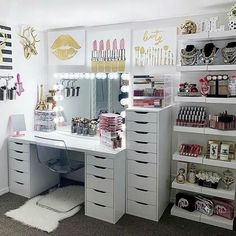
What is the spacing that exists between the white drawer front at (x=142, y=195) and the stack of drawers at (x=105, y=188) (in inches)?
3.3

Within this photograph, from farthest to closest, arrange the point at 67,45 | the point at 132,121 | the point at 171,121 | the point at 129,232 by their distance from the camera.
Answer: the point at 67,45 → the point at 171,121 → the point at 132,121 → the point at 129,232

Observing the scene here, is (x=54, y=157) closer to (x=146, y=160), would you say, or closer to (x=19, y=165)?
(x=19, y=165)

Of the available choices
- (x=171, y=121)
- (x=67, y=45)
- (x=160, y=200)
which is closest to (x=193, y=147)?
(x=171, y=121)

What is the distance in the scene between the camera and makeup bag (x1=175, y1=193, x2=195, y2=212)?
112 inches

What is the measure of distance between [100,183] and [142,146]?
0.55 meters

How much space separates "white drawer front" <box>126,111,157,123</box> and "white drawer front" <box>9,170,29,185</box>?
1.42 metres

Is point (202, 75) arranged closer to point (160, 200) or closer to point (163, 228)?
point (160, 200)

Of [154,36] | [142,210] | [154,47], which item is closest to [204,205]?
[142,210]

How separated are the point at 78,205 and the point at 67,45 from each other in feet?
6.54

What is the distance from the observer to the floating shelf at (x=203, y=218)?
2.66m

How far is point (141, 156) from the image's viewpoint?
276 centimetres

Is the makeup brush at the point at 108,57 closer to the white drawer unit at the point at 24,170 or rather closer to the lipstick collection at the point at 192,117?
the lipstick collection at the point at 192,117

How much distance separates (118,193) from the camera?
2736mm

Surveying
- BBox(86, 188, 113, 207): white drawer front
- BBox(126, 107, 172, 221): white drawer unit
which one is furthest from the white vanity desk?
BBox(126, 107, 172, 221): white drawer unit
